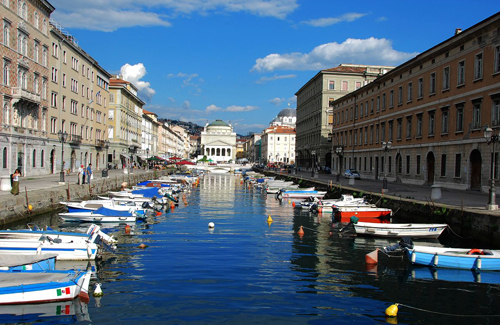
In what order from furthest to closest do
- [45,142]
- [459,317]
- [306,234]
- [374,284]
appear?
[45,142]
[306,234]
[374,284]
[459,317]

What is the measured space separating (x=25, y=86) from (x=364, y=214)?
33.0 m

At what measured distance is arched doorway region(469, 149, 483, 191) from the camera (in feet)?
107

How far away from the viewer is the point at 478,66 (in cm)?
3312

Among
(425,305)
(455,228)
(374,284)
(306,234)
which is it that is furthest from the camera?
(306,234)

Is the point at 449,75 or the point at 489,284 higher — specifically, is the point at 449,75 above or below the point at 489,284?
above

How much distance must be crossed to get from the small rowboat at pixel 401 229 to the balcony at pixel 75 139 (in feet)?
138

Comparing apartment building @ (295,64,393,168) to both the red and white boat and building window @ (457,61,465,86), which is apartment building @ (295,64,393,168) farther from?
the red and white boat

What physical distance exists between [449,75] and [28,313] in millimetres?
36923

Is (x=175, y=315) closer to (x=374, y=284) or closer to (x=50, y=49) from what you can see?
(x=374, y=284)

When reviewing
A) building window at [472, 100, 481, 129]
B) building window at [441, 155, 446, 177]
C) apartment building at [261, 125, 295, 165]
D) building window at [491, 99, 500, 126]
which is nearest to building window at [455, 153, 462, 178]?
building window at [441, 155, 446, 177]

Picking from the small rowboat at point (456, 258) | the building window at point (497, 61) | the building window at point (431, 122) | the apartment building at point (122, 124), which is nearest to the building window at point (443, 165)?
the building window at point (431, 122)

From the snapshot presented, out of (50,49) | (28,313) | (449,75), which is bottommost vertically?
(28,313)

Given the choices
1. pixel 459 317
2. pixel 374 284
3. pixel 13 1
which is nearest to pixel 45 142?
pixel 13 1

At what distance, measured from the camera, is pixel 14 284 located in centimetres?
1116
